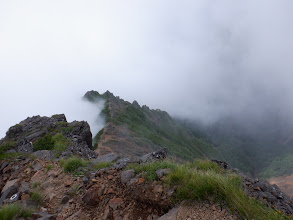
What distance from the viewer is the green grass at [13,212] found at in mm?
4828

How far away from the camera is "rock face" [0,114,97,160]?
12.6 meters

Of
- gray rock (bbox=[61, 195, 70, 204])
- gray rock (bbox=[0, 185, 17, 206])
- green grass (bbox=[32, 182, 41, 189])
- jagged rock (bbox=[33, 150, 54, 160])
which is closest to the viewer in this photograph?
gray rock (bbox=[61, 195, 70, 204])

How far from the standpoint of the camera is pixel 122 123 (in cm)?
4044

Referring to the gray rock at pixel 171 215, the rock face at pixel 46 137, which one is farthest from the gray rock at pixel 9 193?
the gray rock at pixel 171 215

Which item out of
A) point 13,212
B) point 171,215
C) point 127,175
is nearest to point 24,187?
point 13,212

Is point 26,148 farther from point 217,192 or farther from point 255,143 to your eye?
point 255,143

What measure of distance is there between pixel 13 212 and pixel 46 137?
30.5ft

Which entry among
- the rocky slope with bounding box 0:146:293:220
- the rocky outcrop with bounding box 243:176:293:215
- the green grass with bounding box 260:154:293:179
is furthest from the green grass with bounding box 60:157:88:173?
the green grass with bounding box 260:154:293:179

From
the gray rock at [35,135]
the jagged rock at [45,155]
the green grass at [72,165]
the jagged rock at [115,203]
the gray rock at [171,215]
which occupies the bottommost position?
the gray rock at [171,215]

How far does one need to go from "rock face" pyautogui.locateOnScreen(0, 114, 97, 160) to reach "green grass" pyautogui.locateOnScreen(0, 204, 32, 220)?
16.7 feet

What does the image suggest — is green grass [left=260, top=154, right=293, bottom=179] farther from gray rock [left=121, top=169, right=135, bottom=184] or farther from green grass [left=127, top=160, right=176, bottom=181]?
gray rock [left=121, top=169, right=135, bottom=184]

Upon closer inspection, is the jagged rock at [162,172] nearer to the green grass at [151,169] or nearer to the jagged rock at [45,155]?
the green grass at [151,169]

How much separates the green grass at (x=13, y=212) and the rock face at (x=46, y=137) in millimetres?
5076

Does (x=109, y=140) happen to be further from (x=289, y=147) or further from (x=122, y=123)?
(x=289, y=147)
